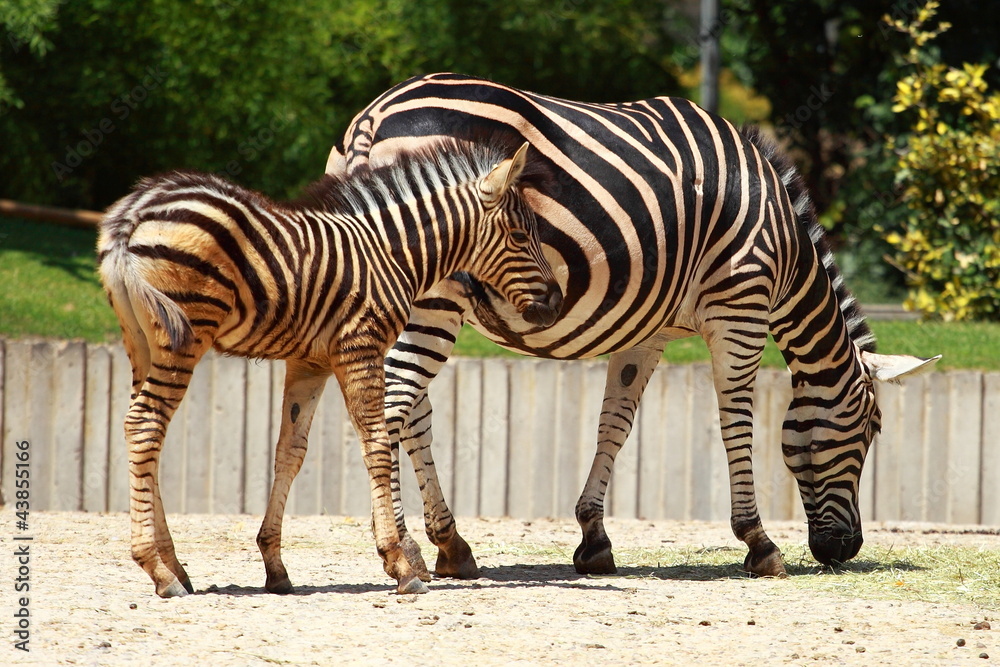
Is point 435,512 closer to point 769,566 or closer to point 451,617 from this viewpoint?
point 451,617

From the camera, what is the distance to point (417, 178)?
5125mm

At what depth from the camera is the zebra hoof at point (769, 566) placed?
235 inches

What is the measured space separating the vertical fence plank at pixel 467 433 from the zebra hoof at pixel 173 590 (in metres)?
3.90

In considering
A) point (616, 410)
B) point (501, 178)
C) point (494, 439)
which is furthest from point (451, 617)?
point (494, 439)

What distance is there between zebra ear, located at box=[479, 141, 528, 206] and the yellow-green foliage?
272 inches

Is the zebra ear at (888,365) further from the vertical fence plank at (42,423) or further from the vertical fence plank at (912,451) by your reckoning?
the vertical fence plank at (42,423)

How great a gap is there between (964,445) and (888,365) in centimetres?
223

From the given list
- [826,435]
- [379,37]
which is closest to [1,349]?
[826,435]

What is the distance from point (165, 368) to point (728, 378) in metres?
2.95

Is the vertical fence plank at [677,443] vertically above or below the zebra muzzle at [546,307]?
below

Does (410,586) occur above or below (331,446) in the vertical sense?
below

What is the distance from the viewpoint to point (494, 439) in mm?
8398

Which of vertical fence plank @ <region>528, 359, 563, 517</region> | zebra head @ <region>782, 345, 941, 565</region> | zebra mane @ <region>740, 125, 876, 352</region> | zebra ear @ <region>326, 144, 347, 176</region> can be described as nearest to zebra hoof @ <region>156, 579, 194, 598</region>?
zebra ear @ <region>326, 144, 347, 176</region>

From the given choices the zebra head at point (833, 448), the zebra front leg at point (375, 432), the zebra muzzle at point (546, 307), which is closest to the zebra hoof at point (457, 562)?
the zebra front leg at point (375, 432)
